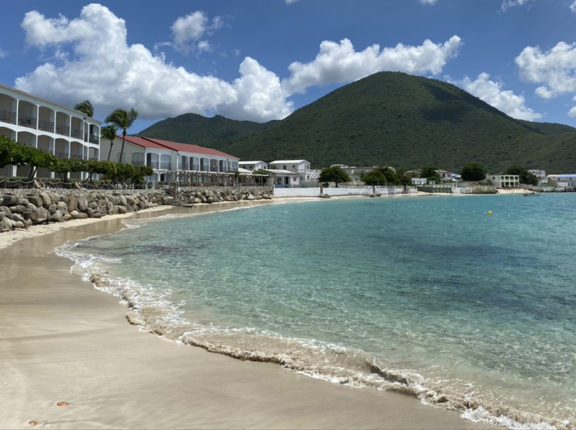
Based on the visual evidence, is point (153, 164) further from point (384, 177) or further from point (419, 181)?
point (419, 181)

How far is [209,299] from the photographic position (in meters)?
10.8

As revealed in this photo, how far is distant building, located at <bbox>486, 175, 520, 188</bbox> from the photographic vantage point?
15038 cm

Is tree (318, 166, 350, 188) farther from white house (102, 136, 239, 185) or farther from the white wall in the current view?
white house (102, 136, 239, 185)

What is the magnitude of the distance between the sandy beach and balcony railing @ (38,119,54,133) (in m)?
45.0

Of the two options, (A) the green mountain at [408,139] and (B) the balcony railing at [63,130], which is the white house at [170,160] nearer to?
(B) the balcony railing at [63,130]

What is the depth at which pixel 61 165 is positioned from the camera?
38.8m

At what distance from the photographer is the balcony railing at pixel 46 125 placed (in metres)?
47.0

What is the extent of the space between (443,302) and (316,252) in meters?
8.75

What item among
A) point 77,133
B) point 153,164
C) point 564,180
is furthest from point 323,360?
Answer: point 564,180

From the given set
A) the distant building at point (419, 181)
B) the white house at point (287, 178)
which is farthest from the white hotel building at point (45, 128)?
the distant building at point (419, 181)

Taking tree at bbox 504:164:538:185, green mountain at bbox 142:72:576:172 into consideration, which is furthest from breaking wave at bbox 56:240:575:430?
tree at bbox 504:164:538:185

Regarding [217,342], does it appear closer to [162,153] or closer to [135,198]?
[135,198]

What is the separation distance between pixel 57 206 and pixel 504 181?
150663 millimetres

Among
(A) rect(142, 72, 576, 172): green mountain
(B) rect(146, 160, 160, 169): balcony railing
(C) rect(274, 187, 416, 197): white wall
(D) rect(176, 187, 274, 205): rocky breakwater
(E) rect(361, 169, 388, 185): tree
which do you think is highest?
(A) rect(142, 72, 576, 172): green mountain
